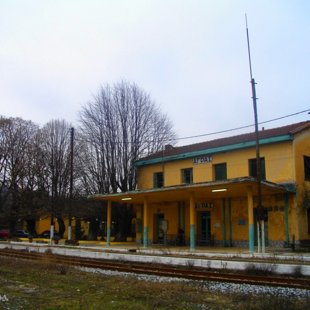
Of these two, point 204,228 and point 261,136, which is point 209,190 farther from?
point 204,228

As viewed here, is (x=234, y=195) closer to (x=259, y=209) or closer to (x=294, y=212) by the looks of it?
(x=294, y=212)

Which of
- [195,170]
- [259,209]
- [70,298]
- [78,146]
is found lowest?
[70,298]

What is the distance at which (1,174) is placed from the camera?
4528cm

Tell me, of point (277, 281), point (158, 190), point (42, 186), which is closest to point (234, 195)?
point (158, 190)

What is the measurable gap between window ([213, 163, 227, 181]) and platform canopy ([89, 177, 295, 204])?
154cm

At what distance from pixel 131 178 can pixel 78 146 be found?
6.56m

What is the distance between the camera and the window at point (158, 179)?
118 feet

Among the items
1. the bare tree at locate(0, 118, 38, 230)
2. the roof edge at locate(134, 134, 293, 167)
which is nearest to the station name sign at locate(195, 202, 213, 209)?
the roof edge at locate(134, 134, 293, 167)

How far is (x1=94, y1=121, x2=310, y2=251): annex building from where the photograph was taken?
2670 centimetres

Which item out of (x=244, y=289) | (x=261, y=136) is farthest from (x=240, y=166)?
(x=244, y=289)

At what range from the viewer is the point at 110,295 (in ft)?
34.5

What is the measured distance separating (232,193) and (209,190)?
227cm

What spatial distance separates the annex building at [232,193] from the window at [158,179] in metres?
0.08

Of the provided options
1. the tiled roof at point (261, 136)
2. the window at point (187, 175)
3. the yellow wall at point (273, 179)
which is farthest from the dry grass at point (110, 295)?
the window at point (187, 175)
